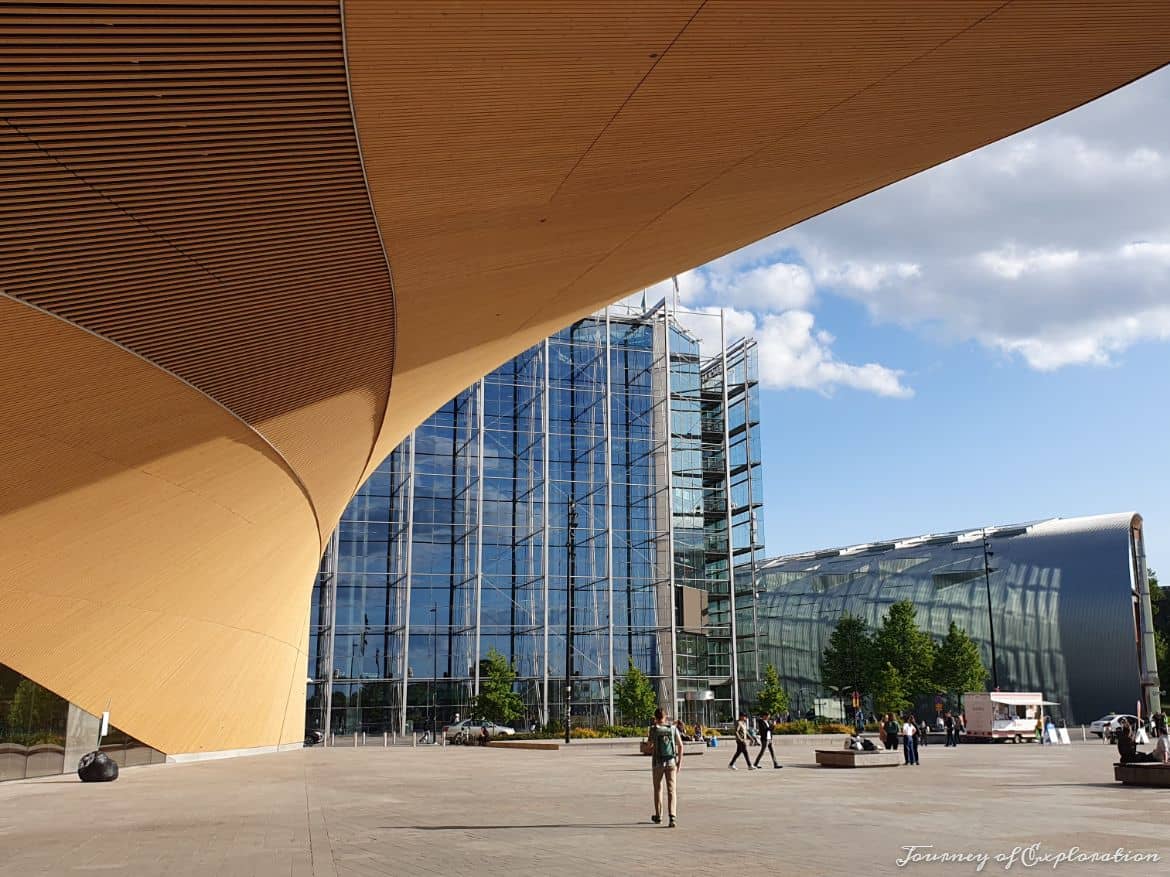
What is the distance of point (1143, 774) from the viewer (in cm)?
1535

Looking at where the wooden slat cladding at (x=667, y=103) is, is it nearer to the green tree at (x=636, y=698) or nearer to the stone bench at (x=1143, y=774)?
the stone bench at (x=1143, y=774)

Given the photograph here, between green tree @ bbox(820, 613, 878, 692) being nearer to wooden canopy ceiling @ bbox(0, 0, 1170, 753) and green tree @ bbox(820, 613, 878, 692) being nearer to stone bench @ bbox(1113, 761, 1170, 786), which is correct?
stone bench @ bbox(1113, 761, 1170, 786)

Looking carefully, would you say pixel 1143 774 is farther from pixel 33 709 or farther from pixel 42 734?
pixel 42 734

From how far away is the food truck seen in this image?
38.2m

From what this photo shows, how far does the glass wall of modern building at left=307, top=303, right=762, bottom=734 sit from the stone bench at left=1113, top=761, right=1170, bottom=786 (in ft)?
96.2

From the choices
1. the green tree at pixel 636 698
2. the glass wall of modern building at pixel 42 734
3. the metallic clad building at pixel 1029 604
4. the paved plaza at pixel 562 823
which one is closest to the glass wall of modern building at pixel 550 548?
the green tree at pixel 636 698

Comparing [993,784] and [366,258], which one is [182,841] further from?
[993,784]

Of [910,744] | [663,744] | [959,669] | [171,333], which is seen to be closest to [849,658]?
[959,669]

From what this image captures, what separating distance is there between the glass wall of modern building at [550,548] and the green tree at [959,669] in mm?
9684

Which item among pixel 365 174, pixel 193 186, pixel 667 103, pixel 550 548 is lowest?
pixel 193 186

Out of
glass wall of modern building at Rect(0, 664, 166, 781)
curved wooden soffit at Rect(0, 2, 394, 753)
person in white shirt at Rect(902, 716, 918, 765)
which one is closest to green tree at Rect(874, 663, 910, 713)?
person in white shirt at Rect(902, 716, 918, 765)

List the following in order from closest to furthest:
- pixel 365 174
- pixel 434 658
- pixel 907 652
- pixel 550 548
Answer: pixel 365 174
pixel 434 658
pixel 907 652
pixel 550 548

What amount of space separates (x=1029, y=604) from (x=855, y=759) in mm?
42647

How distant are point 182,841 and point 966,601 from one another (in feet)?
192
